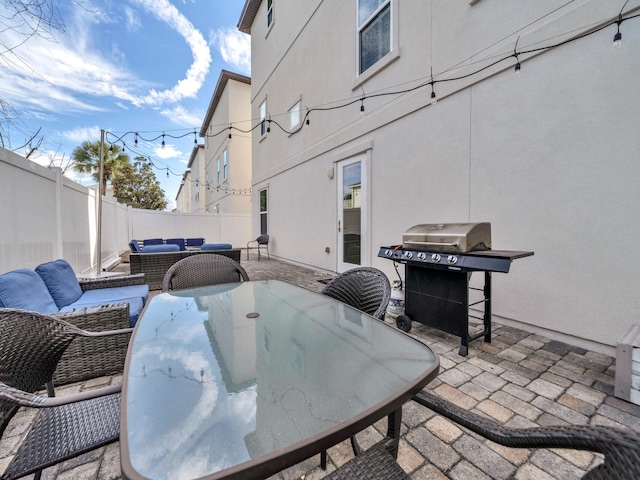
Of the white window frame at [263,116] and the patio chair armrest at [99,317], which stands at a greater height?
the white window frame at [263,116]

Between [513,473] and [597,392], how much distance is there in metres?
1.10

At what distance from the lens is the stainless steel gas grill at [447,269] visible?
2.27m

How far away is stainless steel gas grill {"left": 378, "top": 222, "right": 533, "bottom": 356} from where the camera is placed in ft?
7.45

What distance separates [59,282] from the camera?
2535 mm

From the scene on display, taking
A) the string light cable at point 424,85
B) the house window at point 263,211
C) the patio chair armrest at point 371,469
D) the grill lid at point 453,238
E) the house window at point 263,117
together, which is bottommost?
the patio chair armrest at point 371,469

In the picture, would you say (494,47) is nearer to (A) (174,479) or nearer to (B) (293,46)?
(A) (174,479)

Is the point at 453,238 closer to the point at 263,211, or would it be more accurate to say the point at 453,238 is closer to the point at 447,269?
the point at 447,269

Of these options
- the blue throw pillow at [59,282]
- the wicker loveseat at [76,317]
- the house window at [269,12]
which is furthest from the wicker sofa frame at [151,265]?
the house window at [269,12]

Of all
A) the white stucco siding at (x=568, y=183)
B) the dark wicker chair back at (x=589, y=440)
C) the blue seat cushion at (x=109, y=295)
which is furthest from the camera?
the blue seat cushion at (x=109, y=295)

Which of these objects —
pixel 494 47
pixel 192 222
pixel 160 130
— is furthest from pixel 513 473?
pixel 192 222

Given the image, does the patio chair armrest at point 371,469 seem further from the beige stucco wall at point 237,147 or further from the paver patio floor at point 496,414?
the beige stucco wall at point 237,147

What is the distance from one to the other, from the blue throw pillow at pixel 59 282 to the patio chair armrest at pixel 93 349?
698 mm

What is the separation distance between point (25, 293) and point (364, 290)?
238 centimetres

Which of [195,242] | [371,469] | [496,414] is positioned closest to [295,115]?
[195,242]
